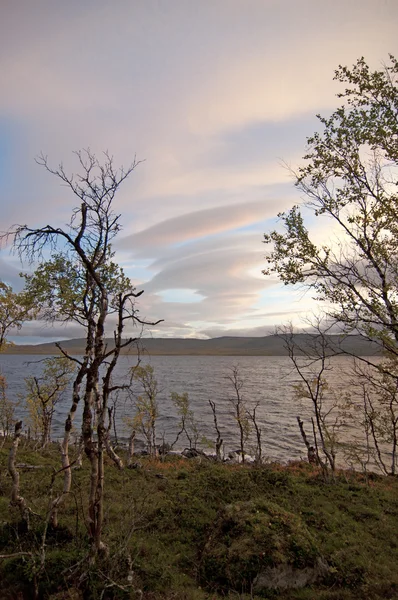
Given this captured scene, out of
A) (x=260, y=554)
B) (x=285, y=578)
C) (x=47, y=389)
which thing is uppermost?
(x=47, y=389)

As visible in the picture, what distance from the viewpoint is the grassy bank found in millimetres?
8555

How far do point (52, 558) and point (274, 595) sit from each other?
633 cm

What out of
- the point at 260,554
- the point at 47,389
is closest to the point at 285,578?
the point at 260,554

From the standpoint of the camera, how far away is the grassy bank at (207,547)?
8555 mm

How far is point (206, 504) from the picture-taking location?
1448cm

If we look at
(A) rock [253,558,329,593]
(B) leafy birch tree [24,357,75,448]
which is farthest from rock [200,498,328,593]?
(B) leafy birch tree [24,357,75,448]

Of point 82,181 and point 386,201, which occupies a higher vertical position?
point 82,181

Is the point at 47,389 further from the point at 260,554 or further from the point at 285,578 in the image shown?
the point at 285,578

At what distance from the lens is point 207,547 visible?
36.4ft

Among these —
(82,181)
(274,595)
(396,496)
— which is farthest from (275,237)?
(396,496)

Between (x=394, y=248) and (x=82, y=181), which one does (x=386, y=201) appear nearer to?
(x=394, y=248)

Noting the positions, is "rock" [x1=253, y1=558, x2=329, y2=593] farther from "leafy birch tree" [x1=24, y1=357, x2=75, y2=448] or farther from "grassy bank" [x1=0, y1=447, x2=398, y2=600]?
"leafy birch tree" [x1=24, y1=357, x2=75, y2=448]

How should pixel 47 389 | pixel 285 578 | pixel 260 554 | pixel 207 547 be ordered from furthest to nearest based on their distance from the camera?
pixel 47 389, pixel 207 547, pixel 260 554, pixel 285 578

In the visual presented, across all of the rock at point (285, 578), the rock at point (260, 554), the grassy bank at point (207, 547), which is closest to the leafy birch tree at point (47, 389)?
the grassy bank at point (207, 547)
